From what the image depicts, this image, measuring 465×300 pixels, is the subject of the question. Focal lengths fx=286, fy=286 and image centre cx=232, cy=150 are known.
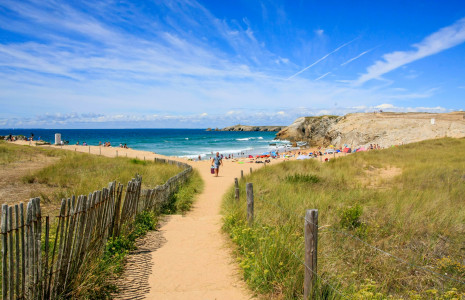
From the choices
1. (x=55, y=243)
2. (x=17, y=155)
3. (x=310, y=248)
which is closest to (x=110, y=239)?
(x=55, y=243)

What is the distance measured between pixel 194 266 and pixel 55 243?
8.62 feet

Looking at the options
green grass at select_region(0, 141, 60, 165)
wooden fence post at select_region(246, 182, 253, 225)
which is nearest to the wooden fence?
wooden fence post at select_region(246, 182, 253, 225)

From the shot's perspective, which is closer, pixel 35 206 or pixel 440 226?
pixel 35 206

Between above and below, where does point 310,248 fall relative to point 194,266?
above

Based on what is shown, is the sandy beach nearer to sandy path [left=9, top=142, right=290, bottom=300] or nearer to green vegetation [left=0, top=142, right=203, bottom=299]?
sandy path [left=9, top=142, right=290, bottom=300]

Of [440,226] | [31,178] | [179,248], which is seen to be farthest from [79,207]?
[31,178]

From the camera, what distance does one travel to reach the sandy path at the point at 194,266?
4.43 metres

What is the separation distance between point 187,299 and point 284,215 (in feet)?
10.4

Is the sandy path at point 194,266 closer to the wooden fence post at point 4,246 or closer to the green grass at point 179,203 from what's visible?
the green grass at point 179,203

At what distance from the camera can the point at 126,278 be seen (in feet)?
15.4

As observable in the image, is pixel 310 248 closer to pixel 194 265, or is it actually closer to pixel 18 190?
pixel 194 265

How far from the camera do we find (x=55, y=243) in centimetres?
347

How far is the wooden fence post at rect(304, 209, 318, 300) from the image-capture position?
3547 millimetres

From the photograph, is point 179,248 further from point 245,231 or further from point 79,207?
point 79,207
